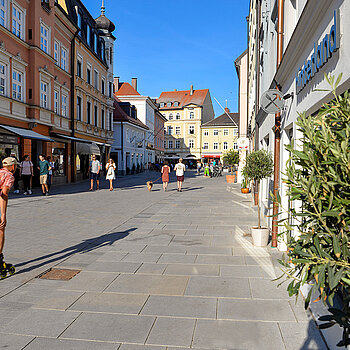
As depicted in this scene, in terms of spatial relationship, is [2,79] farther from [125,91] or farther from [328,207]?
[125,91]

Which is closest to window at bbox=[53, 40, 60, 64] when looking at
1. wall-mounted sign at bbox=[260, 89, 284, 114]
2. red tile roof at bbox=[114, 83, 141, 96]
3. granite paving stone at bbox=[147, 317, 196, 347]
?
wall-mounted sign at bbox=[260, 89, 284, 114]

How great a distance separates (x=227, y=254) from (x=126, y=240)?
2318mm

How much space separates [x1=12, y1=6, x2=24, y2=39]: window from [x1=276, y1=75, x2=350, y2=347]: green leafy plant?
19.4 metres

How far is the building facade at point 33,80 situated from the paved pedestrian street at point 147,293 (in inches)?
412

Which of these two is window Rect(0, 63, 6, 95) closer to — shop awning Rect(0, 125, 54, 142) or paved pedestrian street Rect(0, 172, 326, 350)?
shop awning Rect(0, 125, 54, 142)

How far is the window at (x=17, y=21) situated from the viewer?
18188 millimetres

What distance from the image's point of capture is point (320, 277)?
1740 millimetres

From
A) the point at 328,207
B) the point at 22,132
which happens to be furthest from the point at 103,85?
the point at 328,207

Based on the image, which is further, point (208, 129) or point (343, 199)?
point (208, 129)

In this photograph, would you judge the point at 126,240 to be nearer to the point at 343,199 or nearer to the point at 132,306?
the point at 132,306

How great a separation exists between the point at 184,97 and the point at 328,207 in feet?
313

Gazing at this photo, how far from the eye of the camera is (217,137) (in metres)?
84.7

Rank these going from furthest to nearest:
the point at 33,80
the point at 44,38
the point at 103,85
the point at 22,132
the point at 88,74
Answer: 1. the point at 103,85
2. the point at 88,74
3. the point at 44,38
4. the point at 33,80
5. the point at 22,132

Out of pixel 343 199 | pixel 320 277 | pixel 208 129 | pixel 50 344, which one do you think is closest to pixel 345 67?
pixel 343 199
